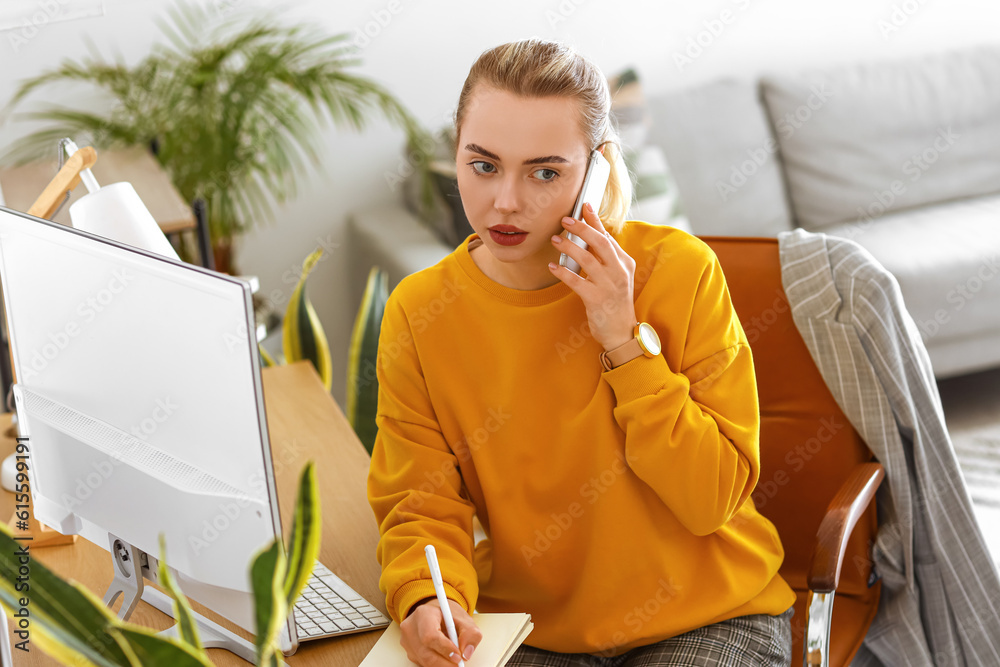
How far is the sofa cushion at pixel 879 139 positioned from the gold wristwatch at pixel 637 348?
7.19 feet

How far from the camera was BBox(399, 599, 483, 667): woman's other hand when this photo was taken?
886 millimetres

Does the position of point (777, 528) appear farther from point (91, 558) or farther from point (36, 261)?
point (36, 261)

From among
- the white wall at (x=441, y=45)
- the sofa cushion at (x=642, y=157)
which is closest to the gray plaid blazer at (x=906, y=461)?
the sofa cushion at (x=642, y=157)

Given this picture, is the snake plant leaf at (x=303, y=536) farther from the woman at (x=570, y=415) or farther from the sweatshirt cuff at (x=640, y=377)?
the sweatshirt cuff at (x=640, y=377)

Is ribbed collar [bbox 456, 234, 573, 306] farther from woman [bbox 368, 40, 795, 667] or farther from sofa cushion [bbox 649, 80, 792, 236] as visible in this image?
sofa cushion [bbox 649, 80, 792, 236]

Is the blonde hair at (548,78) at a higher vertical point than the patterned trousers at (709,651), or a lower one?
higher

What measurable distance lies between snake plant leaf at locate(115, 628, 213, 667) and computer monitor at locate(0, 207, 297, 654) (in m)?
0.15

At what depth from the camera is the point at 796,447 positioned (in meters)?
1.35

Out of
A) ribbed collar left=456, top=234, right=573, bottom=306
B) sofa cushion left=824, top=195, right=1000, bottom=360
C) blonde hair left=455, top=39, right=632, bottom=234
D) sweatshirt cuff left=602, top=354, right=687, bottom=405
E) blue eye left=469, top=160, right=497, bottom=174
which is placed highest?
blonde hair left=455, top=39, right=632, bottom=234

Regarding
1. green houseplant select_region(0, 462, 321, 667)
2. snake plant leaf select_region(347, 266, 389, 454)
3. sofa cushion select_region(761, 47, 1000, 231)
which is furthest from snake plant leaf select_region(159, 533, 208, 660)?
sofa cushion select_region(761, 47, 1000, 231)

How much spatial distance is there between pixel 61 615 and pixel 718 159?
2641 mm

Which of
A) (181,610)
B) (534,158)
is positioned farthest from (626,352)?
(181,610)

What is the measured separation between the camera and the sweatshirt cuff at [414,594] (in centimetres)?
97

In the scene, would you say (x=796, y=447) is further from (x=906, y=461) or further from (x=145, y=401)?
(x=145, y=401)
